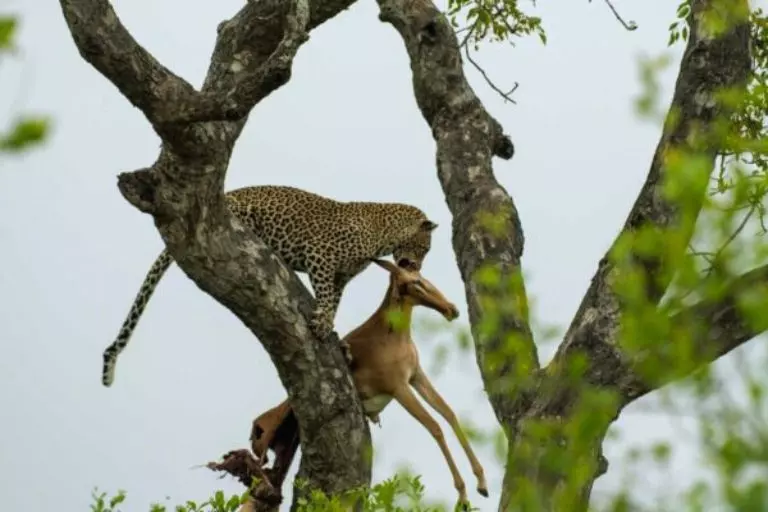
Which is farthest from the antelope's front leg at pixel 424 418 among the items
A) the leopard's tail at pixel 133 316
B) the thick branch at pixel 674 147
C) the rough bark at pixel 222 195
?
the thick branch at pixel 674 147

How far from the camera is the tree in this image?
528cm

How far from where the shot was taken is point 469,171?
8.23 metres

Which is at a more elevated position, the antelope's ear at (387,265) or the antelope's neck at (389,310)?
the antelope's ear at (387,265)

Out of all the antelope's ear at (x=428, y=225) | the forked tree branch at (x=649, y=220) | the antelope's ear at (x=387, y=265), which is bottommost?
the forked tree branch at (x=649, y=220)

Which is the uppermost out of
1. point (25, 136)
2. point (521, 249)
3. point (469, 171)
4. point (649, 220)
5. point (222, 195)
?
point (469, 171)

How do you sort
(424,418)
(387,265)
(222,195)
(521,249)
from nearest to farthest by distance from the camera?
(222,195), (521,249), (424,418), (387,265)

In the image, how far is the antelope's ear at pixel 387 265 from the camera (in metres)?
8.68

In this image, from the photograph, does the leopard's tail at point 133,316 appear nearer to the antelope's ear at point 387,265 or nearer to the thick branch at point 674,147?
the antelope's ear at point 387,265

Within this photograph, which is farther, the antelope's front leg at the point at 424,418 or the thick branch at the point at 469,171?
the antelope's front leg at the point at 424,418

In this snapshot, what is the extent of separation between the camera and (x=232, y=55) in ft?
25.4

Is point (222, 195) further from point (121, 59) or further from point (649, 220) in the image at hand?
point (649, 220)

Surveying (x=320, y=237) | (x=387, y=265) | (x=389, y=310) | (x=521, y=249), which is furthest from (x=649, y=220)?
(x=320, y=237)

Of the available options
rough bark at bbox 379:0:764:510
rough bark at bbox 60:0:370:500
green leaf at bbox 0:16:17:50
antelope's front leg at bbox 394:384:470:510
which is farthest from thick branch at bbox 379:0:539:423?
green leaf at bbox 0:16:17:50

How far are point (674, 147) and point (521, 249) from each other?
168 cm
